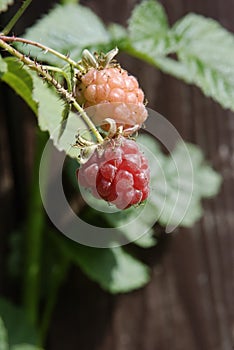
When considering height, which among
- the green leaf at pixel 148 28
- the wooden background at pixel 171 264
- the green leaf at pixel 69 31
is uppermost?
the green leaf at pixel 69 31

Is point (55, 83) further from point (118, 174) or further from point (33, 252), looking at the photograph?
point (33, 252)

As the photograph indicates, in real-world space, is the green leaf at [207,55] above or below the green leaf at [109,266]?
above

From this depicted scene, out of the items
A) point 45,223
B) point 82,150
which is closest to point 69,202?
point 45,223

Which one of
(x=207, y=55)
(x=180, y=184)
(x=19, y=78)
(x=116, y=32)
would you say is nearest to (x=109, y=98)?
(x=19, y=78)

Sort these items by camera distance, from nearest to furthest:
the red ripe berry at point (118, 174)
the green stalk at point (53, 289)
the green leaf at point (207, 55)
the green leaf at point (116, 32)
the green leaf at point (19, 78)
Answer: the red ripe berry at point (118, 174) < the green leaf at point (19, 78) < the green leaf at point (207, 55) < the green leaf at point (116, 32) < the green stalk at point (53, 289)

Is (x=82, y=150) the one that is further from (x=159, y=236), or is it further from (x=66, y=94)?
(x=159, y=236)

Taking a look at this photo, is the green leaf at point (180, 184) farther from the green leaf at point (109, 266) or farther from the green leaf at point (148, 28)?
the green leaf at point (148, 28)

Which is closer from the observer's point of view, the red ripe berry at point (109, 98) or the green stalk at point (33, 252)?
the red ripe berry at point (109, 98)

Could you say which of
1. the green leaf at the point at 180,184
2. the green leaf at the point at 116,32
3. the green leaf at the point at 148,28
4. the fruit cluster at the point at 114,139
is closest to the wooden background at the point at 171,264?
the green leaf at the point at 180,184
